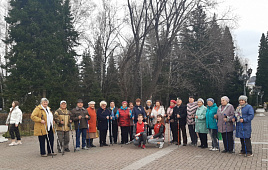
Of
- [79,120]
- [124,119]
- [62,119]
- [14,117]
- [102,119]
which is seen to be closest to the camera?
[62,119]

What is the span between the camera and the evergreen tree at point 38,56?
2220 cm

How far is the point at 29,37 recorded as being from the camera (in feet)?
77.7

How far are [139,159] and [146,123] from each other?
8.44 ft

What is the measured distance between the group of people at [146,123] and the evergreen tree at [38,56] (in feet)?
40.0

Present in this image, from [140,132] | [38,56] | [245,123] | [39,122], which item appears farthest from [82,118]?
[38,56]

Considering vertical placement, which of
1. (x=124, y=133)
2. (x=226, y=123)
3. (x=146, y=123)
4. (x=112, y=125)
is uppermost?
(x=226, y=123)

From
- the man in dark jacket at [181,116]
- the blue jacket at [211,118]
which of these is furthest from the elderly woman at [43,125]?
the blue jacket at [211,118]

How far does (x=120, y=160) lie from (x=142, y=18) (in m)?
14.4

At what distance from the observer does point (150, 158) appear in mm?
7758

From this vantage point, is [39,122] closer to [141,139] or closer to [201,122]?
[141,139]

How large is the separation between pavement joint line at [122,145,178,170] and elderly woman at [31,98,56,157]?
9.96ft

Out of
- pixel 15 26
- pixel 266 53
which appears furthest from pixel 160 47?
pixel 266 53

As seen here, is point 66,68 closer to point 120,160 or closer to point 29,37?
point 29,37

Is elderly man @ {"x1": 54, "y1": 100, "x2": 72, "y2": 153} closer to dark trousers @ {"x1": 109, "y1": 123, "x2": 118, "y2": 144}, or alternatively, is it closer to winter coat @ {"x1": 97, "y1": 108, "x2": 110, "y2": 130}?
winter coat @ {"x1": 97, "y1": 108, "x2": 110, "y2": 130}
